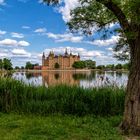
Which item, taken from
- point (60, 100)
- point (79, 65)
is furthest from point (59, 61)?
point (60, 100)

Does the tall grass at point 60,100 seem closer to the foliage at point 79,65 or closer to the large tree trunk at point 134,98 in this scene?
the large tree trunk at point 134,98

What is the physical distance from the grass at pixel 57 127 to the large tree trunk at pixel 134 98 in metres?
0.43

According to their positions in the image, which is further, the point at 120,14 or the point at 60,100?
the point at 60,100

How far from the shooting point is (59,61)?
16825 cm

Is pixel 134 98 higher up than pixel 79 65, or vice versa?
pixel 79 65

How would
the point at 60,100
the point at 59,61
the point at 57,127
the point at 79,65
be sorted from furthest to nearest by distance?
the point at 59,61, the point at 79,65, the point at 60,100, the point at 57,127

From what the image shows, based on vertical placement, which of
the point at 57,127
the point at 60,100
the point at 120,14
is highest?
the point at 120,14

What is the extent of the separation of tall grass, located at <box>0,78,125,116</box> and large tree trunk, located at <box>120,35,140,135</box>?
2.89m

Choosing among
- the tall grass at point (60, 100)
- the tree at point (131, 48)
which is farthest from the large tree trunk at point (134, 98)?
the tall grass at point (60, 100)

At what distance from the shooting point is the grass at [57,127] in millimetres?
8375

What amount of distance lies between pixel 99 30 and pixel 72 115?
9.83 feet

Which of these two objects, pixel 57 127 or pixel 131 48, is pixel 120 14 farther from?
pixel 57 127

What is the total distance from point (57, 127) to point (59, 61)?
6262 inches

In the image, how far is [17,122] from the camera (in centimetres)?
1021
